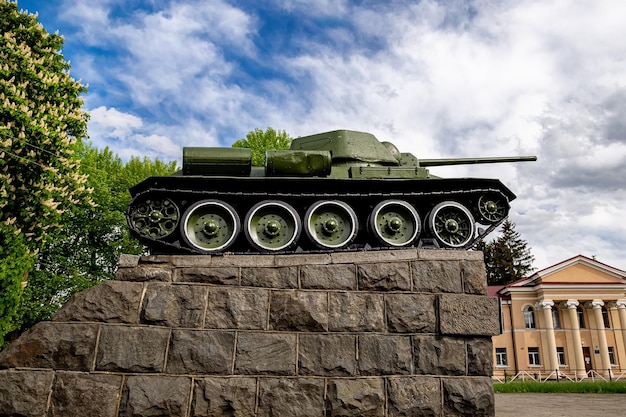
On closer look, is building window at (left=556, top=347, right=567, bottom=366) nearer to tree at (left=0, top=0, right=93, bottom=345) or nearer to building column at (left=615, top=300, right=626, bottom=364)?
building column at (left=615, top=300, right=626, bottom=364)

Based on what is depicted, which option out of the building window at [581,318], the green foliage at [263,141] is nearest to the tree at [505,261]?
the building window at [581,318]

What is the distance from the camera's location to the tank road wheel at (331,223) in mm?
8461

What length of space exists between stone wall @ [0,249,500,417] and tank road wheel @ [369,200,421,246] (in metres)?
1.14

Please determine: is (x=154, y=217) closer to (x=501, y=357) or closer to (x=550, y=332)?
(x=550, y=332)

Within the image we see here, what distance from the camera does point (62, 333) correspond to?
648cm

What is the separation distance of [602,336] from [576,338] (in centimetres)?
207

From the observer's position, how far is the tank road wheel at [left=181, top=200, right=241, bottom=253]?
830 cm

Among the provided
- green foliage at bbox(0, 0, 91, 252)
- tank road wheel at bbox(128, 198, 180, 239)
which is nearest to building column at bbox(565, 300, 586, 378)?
tank road wheel at bbox(128, 198, 180, 239)

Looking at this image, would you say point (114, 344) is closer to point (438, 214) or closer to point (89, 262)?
point (438, 214)

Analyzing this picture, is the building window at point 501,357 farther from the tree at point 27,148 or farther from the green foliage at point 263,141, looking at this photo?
the tree at point 27,148

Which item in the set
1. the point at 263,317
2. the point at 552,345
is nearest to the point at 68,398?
the point at 263,317

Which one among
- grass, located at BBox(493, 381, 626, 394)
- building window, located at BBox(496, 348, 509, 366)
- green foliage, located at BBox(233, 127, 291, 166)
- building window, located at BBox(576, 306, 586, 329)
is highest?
green foliage, located at BBox(233, 127, 291, 166)

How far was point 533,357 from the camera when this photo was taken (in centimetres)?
3366

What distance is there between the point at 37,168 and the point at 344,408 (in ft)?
37.5
